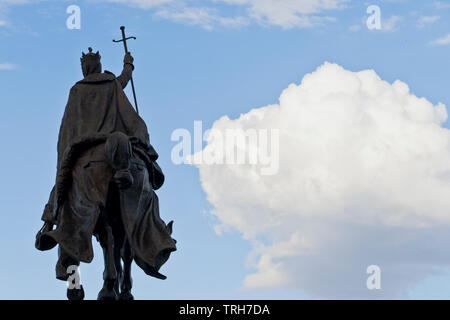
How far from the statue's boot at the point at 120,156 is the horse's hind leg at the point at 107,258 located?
0.73 meters

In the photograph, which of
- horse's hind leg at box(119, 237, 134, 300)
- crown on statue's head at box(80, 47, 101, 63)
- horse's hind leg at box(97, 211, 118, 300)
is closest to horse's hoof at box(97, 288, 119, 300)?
horse's hind leg at box(97, 211, 118, 300)

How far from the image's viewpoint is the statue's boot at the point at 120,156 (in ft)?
72.6

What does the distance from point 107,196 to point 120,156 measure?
74 cm

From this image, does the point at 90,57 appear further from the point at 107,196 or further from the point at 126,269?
the point at 126,269

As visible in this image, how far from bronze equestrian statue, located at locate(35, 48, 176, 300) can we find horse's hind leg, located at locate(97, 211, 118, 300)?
15 millimetres

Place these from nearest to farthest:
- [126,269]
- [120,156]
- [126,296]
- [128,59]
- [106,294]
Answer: [106,294] < [120,156] < [126,296] < [126,269] < [128,59]

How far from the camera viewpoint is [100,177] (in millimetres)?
22469

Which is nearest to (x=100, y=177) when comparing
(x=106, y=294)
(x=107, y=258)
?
(x=107, y=258)

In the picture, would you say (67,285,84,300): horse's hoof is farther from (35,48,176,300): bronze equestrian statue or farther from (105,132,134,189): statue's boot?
(105,132,134,189): statue's boot
